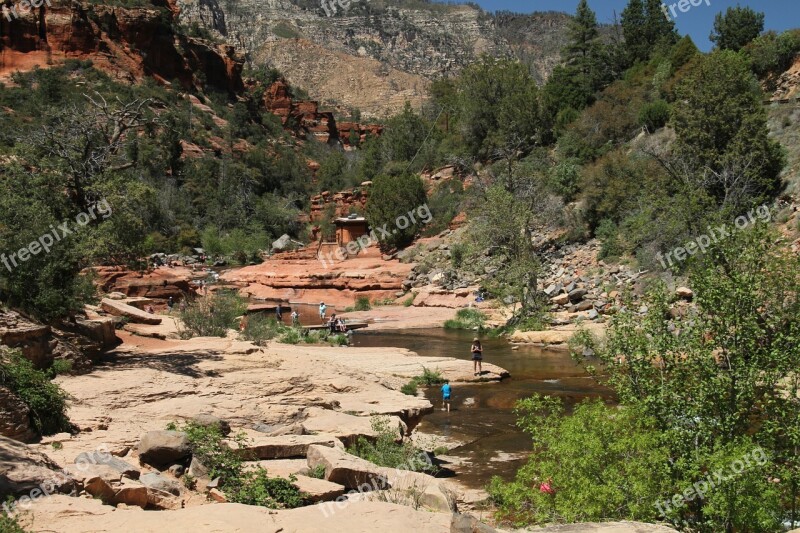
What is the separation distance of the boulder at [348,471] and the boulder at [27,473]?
285 cm

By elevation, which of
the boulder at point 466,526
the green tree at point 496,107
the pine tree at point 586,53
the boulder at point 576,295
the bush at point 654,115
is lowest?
the boulder at point 466,526

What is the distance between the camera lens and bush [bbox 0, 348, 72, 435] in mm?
8266

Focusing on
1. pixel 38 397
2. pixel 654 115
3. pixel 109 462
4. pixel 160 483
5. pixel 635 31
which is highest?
pixel 635 31

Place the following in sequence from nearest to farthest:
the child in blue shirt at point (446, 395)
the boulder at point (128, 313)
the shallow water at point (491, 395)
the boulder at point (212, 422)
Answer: the boulder at point (212, 422) → the shallow water at point (491, 395) → the child in blue shirt at point (446, 395) → the boulder at point (128, 313)

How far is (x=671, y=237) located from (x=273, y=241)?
134 ft

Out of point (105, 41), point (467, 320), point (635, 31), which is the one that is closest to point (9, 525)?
point (467, 320)

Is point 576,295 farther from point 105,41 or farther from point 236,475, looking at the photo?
point 105,41

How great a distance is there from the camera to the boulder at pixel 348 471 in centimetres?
783

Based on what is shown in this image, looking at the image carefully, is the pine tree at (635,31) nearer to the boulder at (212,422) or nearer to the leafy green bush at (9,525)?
the boulder at (212,422)

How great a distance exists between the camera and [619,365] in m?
8.15

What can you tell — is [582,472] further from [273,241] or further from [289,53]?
[289,53]

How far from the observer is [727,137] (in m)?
27.7

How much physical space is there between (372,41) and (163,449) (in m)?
166

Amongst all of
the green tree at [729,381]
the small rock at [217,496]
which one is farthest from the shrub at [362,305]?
the small rock at [217,496]
